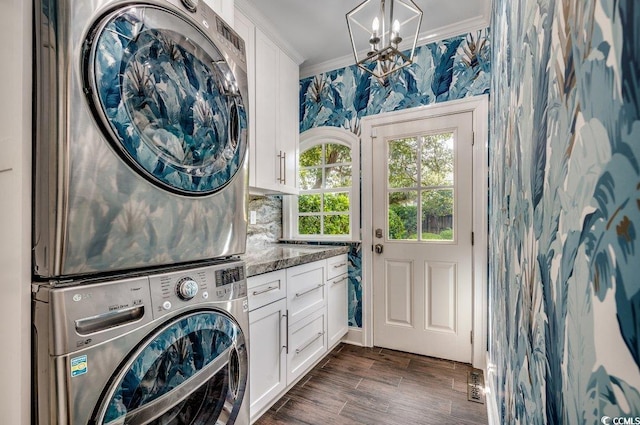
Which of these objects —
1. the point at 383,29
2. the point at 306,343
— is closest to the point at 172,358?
the point at 306,343

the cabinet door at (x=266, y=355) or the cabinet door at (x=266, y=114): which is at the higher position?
the cabinet door at (x=266, y=114)

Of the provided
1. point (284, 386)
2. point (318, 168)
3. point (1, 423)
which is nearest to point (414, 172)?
Result: point (318, 168)

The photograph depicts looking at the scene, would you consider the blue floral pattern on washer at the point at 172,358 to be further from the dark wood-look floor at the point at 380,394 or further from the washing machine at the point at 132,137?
the dark wood-look floor at the point at 380,394

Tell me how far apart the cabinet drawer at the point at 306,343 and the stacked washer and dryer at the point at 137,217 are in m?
0.74

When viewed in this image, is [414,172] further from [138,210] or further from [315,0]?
[138,210]

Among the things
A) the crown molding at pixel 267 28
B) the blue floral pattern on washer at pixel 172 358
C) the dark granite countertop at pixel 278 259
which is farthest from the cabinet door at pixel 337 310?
the crown molding at pixel 267 28

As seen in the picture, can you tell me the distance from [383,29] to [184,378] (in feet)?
5.63

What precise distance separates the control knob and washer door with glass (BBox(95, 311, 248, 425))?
66 millimetres

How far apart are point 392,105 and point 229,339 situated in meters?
2.34

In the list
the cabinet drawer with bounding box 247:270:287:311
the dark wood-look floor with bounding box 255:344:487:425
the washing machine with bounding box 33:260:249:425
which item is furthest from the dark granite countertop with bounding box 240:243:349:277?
the dark wood-look floor with bounding box 255:344:487:425

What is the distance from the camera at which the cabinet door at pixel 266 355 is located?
1599mm

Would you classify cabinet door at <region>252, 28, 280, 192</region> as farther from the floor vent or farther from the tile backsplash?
the floor vent

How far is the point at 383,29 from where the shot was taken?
1.50 metres

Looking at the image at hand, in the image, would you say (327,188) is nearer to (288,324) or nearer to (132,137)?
(288,324)
